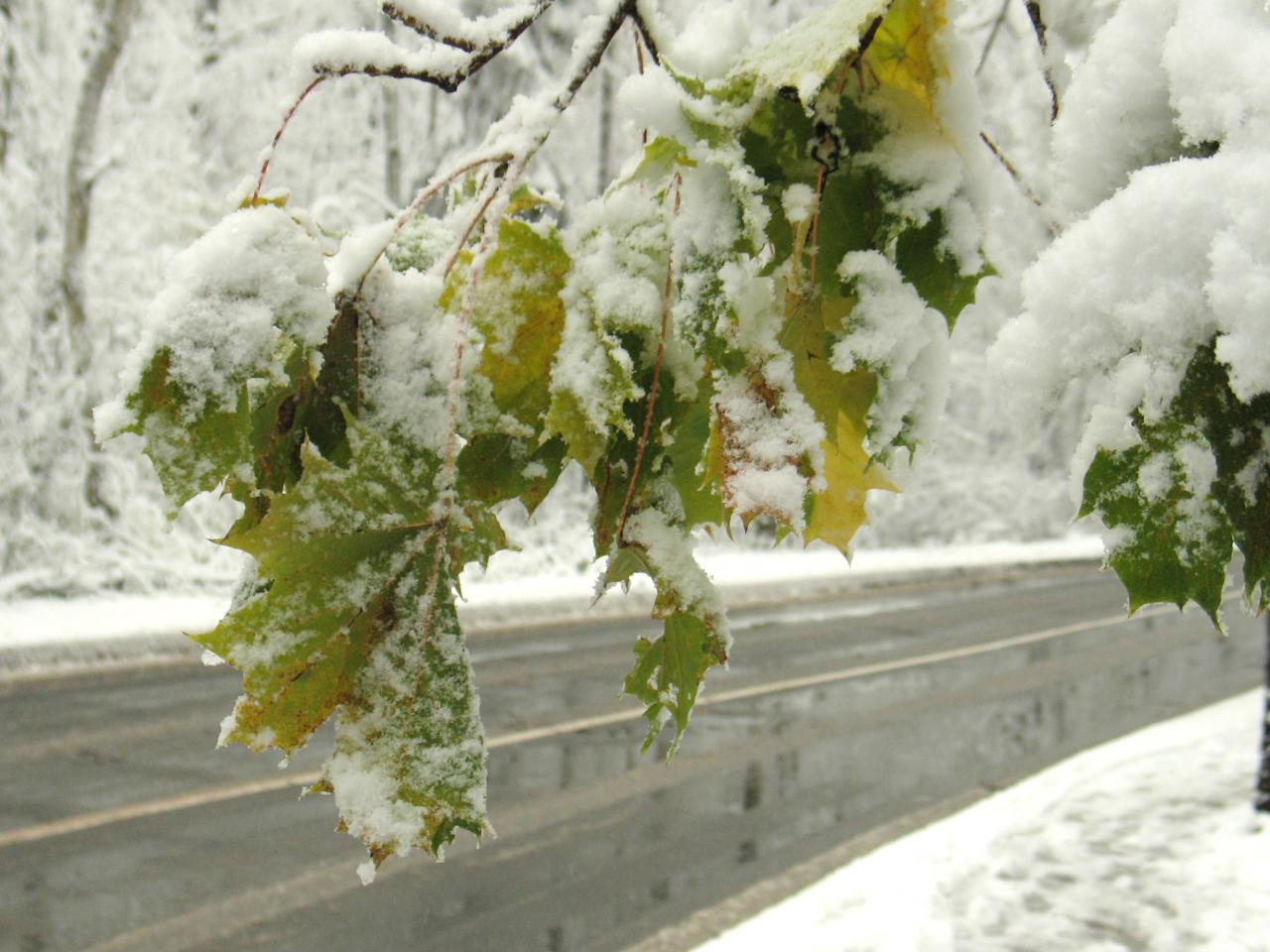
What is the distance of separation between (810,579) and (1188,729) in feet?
24.8

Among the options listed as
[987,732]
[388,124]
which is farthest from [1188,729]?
[388,124]

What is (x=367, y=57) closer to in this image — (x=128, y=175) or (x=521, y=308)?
(x=521, y=308)

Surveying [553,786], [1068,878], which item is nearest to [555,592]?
[553,786]

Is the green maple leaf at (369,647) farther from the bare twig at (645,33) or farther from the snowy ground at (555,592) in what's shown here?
the snowy ground at (555,592)

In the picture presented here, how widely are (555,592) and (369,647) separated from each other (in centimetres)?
1404

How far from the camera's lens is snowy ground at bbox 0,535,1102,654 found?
431 inches

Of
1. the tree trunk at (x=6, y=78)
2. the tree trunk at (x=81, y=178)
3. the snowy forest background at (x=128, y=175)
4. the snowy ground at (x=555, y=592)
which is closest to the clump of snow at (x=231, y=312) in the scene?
the snowy ground at (x=555, y=592)

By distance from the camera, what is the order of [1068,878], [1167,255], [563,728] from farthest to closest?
[563,728]
[1068,878]
[1167,255]

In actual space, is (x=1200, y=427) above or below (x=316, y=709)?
above

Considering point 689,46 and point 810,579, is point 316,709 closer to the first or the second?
point 689,46

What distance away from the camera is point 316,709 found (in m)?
0.61

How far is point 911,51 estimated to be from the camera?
618mm

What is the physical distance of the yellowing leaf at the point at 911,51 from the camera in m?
0.62

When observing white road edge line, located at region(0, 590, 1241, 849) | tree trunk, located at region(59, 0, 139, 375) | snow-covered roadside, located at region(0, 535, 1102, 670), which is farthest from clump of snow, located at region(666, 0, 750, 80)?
tree trunk, located at region(59, 0, 139, 375)
